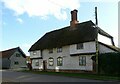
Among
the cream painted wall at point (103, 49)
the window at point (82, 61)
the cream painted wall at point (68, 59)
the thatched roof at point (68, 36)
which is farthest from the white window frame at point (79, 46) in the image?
the cream painted wall at point (103, 49)

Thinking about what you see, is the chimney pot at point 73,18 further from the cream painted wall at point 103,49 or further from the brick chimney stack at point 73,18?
the cream painted wall at point 103,49

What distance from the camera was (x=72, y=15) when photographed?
43719 millimetres

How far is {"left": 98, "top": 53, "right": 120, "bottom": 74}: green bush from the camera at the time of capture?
3028 cm

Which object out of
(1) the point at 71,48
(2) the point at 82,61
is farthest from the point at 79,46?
(2) the point at 82,61

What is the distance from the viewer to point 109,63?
31.4 metres

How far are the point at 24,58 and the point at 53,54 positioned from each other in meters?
29.5

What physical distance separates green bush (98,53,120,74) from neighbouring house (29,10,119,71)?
163 cm

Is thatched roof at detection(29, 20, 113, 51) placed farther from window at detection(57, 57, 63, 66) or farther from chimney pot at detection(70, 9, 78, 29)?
window at detection(57, 57, 63, 66)

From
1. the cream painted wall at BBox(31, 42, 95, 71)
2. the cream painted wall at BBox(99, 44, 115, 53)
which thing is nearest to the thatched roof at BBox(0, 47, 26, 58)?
the cream painted wall at BBox(31, 42, 95, 71)

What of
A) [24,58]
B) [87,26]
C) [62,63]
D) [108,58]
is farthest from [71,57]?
[24,58]

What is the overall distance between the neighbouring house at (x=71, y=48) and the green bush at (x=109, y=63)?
1.63 metres

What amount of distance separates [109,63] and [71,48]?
9644 mm

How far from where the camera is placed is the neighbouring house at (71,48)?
3547cm

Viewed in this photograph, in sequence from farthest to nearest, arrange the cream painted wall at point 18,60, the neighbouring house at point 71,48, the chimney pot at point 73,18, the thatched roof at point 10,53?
the thatched roof at point 10,53, the cream painted wall at point 18,60, the chimney pot at point 73,18, the neighbouring house at point 71,48
